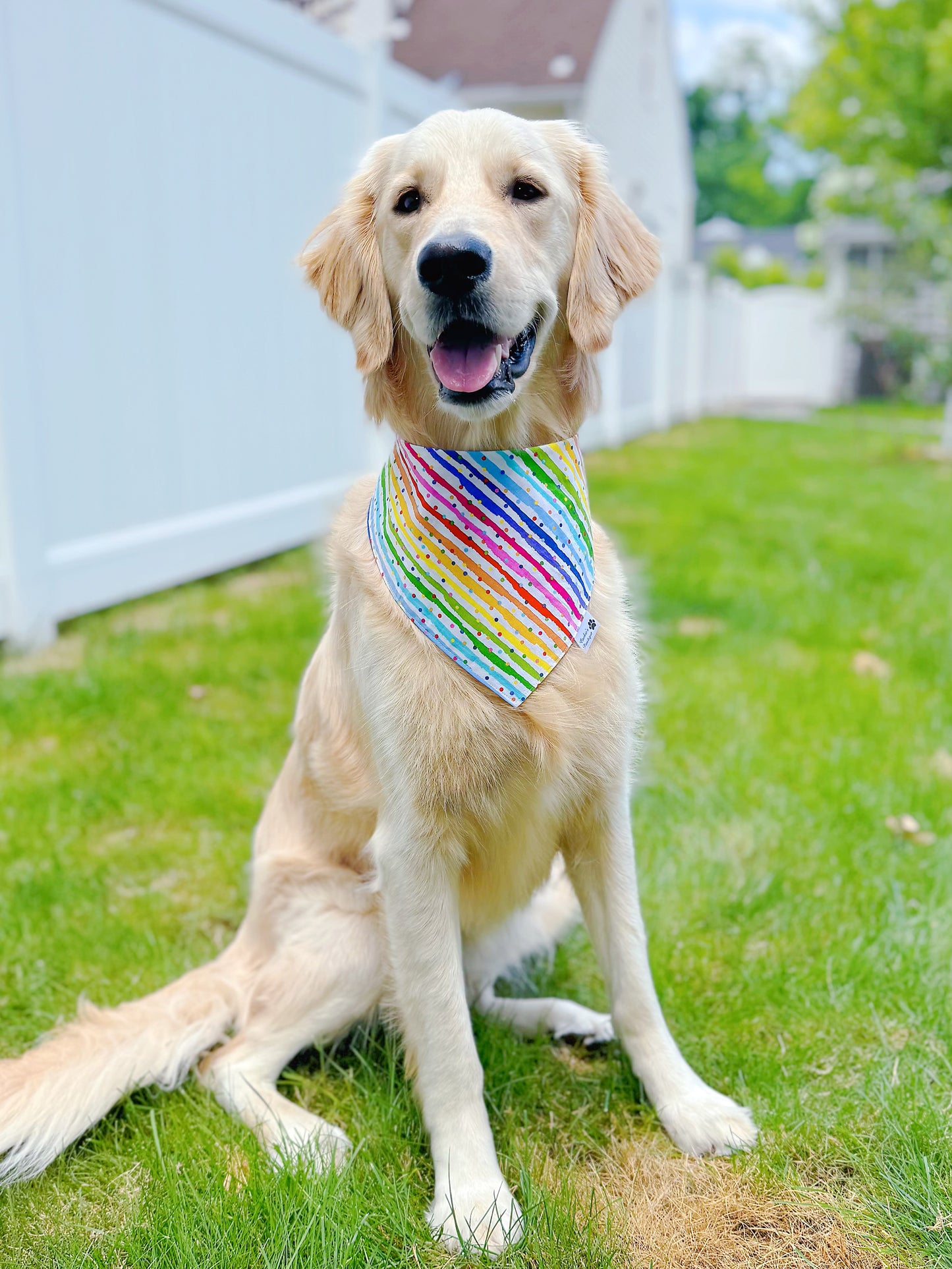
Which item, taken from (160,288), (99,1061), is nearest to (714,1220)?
(99,1061)

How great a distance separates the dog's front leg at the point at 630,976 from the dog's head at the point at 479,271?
719 mm

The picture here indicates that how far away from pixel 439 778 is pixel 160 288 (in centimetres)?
359

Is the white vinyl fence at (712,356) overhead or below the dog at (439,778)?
below

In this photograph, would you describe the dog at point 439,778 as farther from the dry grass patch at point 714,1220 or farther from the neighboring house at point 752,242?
the neighboring house at point 752,242

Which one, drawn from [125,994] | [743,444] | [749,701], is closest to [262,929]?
[125,994]

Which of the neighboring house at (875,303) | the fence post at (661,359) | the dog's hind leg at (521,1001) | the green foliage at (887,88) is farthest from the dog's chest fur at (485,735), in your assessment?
the green foliage at (887,88)

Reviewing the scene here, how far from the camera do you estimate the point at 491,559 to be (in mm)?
1648

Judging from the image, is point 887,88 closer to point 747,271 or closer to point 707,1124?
point 707,1124

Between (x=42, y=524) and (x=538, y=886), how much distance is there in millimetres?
2935

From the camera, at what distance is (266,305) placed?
5117mm

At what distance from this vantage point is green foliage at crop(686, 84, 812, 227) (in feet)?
130

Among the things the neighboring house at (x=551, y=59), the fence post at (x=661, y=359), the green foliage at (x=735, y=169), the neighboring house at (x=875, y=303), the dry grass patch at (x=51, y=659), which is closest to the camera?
the dry grass patch at (x=51, y=659)

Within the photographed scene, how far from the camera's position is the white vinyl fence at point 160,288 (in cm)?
382

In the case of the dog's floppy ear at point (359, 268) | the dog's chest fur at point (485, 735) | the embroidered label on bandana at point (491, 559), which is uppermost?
the dog's floppy ear at point (359, 268)
